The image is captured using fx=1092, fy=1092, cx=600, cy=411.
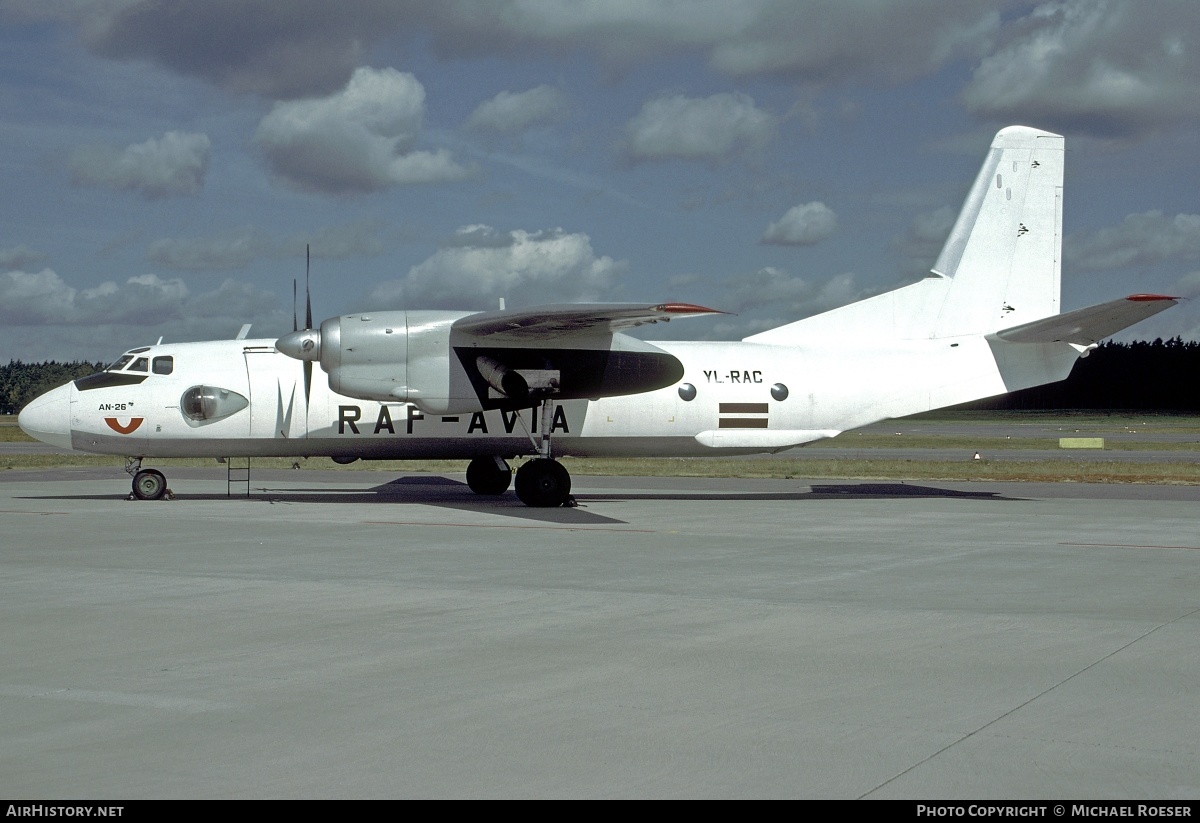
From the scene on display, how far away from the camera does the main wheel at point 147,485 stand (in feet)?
75.5

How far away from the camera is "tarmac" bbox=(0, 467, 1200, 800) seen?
5.44 meters

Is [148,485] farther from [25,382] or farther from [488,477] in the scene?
[25,382]

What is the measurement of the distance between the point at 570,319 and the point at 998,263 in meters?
10.6

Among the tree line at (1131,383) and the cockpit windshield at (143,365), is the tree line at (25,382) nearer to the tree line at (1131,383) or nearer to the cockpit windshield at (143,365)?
the tree line at (1131,383)

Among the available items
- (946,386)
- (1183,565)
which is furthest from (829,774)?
(946,386)

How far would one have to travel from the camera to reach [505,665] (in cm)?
793

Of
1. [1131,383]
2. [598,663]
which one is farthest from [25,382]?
[598,663]

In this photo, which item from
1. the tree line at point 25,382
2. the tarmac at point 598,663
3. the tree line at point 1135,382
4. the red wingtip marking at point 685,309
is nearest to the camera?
the tarmac at point 598,663

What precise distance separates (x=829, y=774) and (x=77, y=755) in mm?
3836

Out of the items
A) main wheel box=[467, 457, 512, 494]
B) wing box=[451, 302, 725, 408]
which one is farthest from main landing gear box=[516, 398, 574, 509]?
main wheel box=[467, 457, 512, 494]

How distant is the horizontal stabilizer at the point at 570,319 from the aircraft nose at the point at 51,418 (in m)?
8.26

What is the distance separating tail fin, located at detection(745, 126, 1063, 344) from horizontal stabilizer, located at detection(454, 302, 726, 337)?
711cm

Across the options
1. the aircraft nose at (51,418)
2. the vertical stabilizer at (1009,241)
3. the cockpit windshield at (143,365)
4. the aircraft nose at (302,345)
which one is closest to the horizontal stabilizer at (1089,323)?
the vertical stabilizer at (1009,241)

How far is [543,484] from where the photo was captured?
21.9 m
